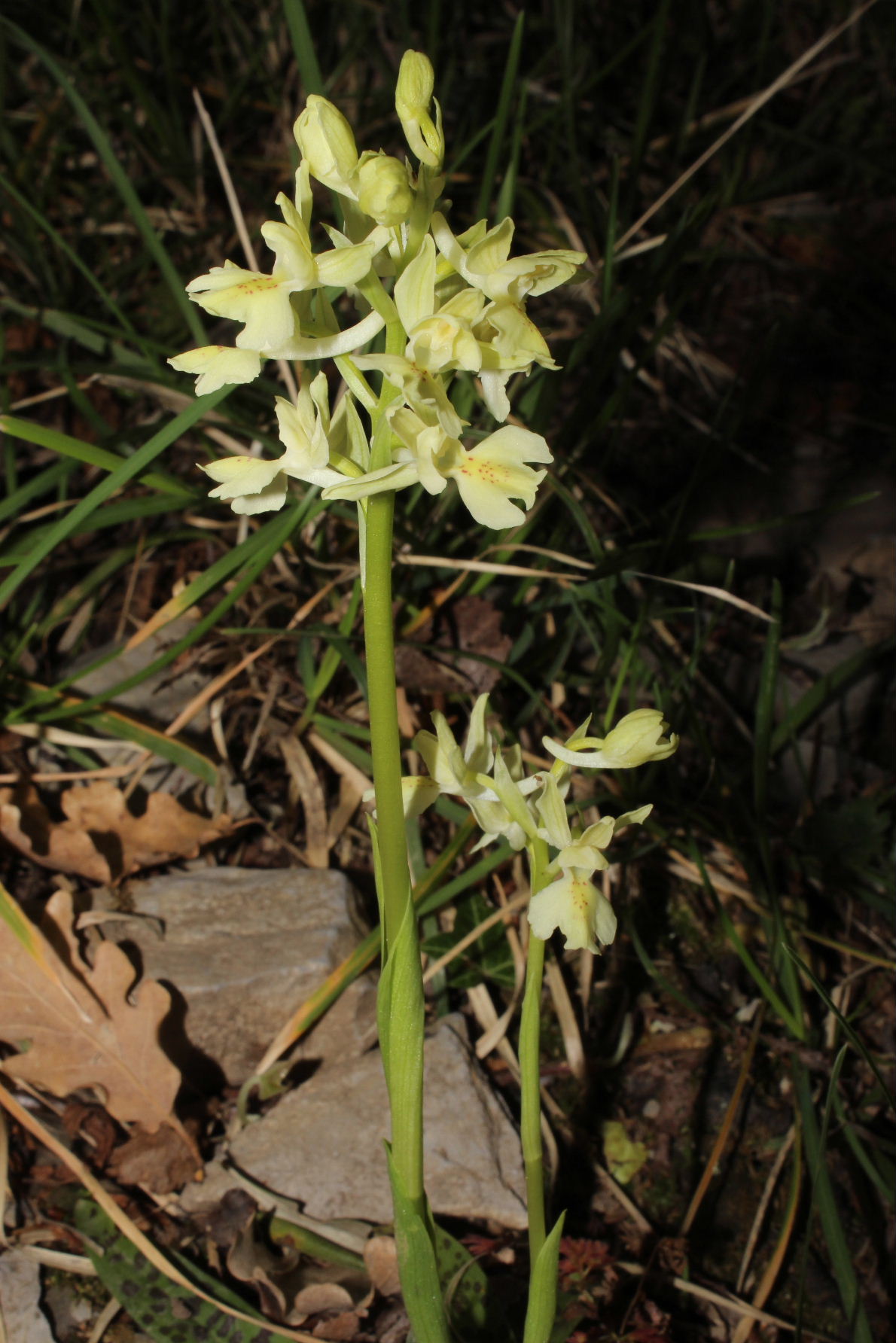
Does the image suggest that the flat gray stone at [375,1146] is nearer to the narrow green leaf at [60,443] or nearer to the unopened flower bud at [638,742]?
the unopened flower bud at [638,742]

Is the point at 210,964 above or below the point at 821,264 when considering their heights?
below

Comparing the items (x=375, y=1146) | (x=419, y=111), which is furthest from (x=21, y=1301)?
(x=419, y=111)

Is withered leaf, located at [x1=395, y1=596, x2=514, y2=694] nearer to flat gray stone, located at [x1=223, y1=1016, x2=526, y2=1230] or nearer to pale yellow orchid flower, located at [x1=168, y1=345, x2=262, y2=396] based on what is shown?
flat gray stone, located at [x1=223, y1=1016, x2=526, y2=1230]

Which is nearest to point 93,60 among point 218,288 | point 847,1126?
point 218,288

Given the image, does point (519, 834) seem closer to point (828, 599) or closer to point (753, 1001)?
point (753, 1001)

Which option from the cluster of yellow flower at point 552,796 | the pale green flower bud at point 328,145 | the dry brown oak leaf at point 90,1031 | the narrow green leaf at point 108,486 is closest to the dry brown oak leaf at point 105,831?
the dry brown oak leaf at point 90,1031

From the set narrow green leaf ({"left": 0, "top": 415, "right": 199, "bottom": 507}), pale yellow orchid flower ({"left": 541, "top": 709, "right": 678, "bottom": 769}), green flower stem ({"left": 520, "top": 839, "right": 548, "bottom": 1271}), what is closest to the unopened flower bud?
pale yellow orchid flower ({"left": 541, "top": 709, "right": 678, "bottom": 769})

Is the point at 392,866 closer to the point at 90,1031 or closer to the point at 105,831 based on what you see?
the point at 90,1031
